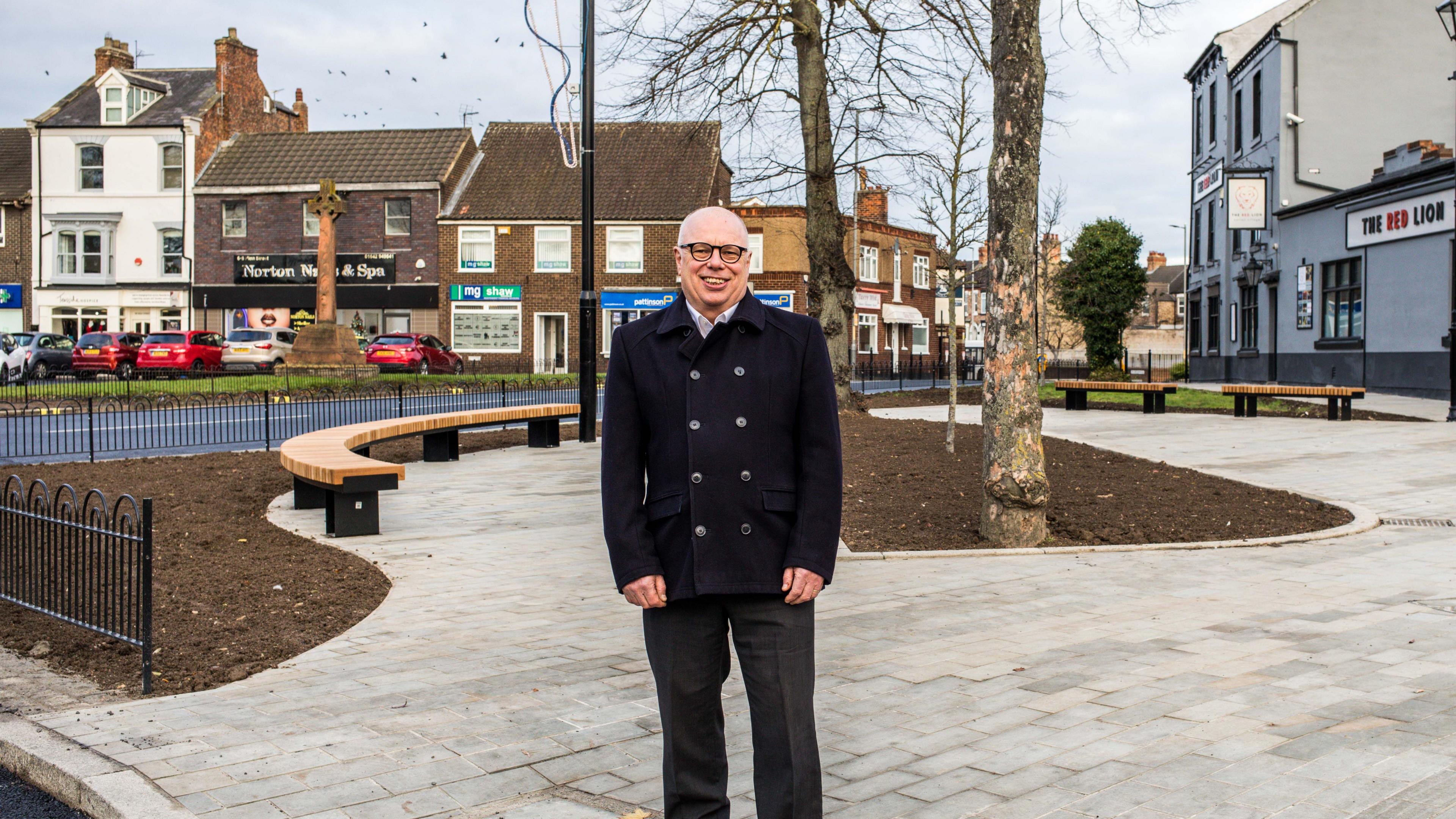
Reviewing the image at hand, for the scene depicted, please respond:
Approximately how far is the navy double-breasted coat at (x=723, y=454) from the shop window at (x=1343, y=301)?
1137 inches

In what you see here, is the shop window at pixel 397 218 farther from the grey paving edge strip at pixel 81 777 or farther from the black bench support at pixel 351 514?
the grey paving edge strip at pixel 81 777

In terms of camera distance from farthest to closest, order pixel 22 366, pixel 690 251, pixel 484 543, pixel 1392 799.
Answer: pixel 22 366 < pixel 484 543 < pixel 1392 799 < pixel 690 251

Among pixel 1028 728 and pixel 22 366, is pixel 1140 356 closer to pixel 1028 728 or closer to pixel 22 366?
pixel 22 366

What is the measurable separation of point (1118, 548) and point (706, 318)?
247 inches

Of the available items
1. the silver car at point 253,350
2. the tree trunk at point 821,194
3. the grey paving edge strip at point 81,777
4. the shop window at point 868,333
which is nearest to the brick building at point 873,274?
the shop window at point 868,333

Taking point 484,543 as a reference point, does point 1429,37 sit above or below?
above

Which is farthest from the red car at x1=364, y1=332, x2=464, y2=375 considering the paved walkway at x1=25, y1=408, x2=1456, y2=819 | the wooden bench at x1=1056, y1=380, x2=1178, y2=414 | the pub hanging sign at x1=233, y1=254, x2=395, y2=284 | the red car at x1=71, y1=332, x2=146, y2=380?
the paved walkway at x1=25, y1=408, x2=1456, y2=819

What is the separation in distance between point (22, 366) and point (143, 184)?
579 inches

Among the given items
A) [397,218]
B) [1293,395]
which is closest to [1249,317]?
[1293,395]

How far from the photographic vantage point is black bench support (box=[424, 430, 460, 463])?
15289 millimetres

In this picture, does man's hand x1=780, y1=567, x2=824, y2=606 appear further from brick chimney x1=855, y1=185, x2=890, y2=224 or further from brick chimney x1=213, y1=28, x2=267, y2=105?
brick chimney x1=213, y1=28, x2=267, y2=105

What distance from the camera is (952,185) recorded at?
16.8 meters

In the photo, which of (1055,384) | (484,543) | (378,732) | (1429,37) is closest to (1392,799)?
(378,732)

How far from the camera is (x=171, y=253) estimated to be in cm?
4622
